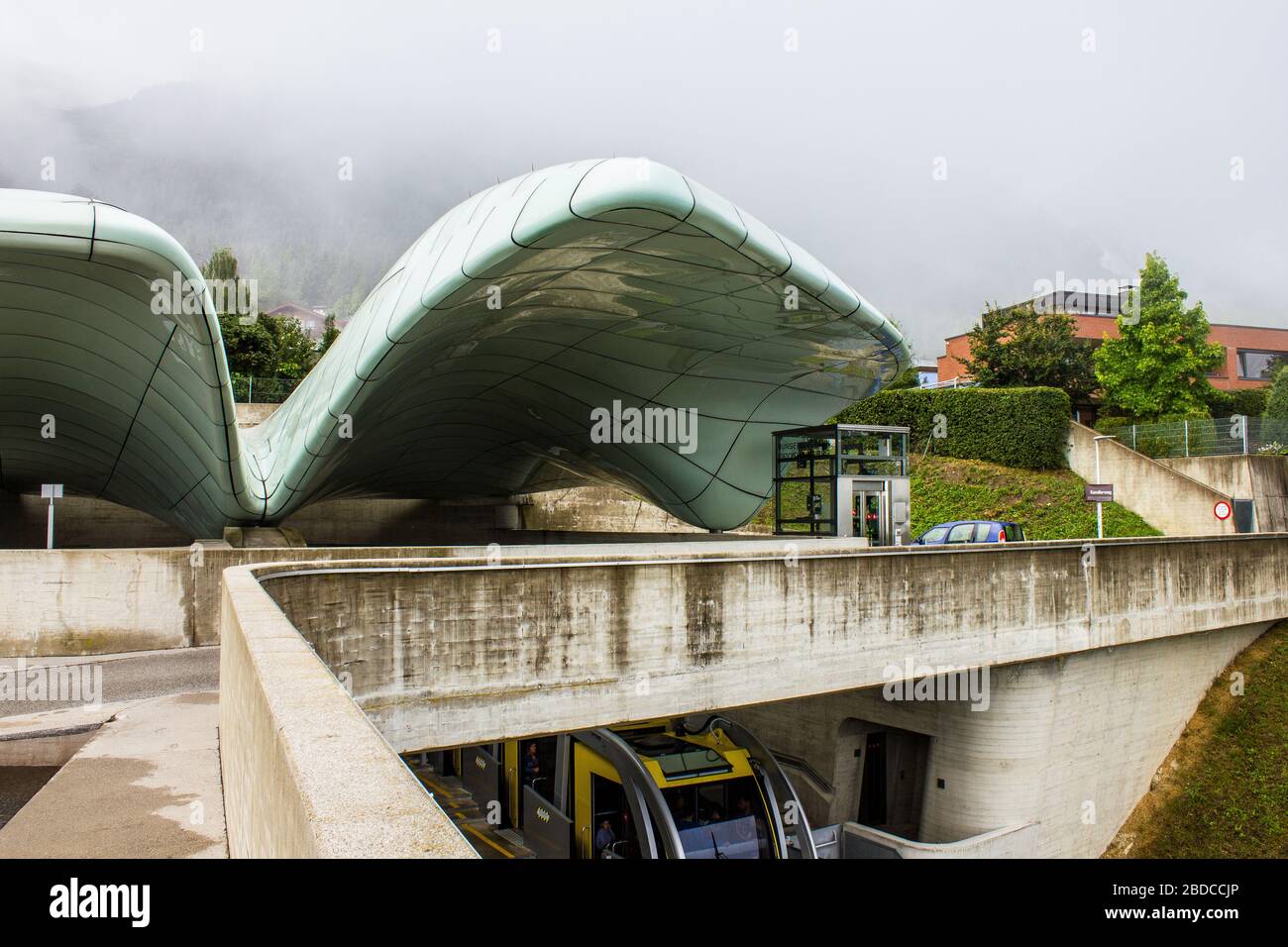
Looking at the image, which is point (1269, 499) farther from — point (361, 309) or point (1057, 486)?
point (361, 309)

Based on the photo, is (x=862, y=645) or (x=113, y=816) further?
(x=862, y=645)

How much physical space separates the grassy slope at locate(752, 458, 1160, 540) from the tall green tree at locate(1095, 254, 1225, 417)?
9.58 metres

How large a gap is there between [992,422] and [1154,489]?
6.40 m

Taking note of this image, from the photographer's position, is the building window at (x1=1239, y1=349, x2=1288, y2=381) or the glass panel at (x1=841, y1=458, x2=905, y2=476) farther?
the building window at (x1=1239, y1=349, x2=1288, y2=381)

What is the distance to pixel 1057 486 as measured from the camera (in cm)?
3073

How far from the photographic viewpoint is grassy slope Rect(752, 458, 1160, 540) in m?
28.8

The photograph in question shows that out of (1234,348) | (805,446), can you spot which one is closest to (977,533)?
(805,446)

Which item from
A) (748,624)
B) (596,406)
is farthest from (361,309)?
(748,624)

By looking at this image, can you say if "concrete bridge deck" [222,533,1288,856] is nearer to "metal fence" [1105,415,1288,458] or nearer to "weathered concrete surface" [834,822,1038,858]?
"weathered concrete surface" [834,822,1038,858]

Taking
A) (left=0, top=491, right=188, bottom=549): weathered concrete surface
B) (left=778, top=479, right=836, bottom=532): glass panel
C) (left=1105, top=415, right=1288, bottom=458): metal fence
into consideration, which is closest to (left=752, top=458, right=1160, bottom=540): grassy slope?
(left=1105, top=415, right=1288, bottom=458): metal fence

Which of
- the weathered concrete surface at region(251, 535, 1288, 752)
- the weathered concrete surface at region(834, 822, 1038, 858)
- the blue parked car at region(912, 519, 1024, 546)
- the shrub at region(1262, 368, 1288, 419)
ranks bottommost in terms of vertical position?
the weathered concrete surface at region(834, 822, 1038, 858)

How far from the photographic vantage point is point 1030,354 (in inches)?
1547

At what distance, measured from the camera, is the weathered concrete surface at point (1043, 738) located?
14664mm

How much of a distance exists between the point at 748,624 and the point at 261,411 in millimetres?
33899
